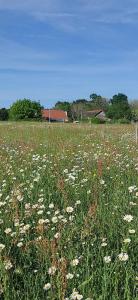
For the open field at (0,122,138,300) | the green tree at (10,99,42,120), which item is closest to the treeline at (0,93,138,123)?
the green tree at (10,99,42,120)

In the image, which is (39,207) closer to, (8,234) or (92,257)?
(8,234)

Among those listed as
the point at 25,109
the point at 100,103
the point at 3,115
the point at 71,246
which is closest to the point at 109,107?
the point at 25,109

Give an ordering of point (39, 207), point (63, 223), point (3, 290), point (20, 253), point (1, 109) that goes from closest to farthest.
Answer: point (3, 290)
point (20, 253)
point (63, 223)
point (39, 207)
point (1, 109)

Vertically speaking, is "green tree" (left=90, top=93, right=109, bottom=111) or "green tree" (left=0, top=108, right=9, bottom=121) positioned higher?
"green tree" (left=90, top=93, right=109, bottom=111)

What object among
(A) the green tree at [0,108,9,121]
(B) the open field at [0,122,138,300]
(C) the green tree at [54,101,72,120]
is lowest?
(B) the open field at [0,122,138,300]

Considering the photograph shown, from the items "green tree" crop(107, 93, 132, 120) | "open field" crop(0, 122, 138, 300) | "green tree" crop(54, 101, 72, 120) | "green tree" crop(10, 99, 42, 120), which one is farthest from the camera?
"green tree" crop(54, 101, 72, 120)

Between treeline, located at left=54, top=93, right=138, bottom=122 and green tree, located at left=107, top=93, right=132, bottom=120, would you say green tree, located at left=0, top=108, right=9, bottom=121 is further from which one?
green tree, located at left=107, top=93, right=132, bottom=120

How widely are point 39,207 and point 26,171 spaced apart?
332 cm

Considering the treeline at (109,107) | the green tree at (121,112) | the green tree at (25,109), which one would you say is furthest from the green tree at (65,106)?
the green tree at (121,112)

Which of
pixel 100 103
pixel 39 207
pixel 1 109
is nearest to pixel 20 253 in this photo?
pixel 39 207

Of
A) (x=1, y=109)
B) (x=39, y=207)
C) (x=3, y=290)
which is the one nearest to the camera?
(x=3, y=290)

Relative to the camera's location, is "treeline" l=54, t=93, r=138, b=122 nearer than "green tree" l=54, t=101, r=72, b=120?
Yes

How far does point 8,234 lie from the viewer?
15.4 feet

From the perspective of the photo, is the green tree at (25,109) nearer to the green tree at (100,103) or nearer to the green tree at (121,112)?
the green tree at (121,112)
